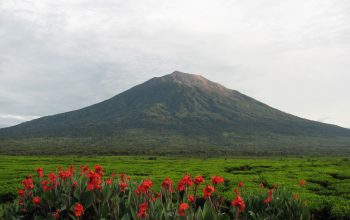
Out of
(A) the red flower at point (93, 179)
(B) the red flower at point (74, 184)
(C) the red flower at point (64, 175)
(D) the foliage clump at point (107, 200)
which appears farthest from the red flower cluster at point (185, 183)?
(C) the red flower at point (64, 175)

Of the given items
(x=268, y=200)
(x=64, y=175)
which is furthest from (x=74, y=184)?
(x=268, y=200)

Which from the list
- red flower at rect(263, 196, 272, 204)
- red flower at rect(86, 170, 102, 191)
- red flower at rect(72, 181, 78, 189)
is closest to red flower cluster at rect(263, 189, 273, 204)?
red flower at rect(263, 196, 272, 204)

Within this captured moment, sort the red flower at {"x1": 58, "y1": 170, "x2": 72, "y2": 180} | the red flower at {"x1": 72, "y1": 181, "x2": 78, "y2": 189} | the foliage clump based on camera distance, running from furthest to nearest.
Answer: the red flower at {"x1": 72, "y1": 181, "x2": 78, "y2": 189}
the red flower at {"x1": 58, "y1": 170, "x2": 72, "y2": 180}
the foliage clump

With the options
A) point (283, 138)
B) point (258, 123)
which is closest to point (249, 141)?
point (283, 138)

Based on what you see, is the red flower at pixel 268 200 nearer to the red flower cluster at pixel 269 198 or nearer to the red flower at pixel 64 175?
the red flower cluster at pixel 269 198

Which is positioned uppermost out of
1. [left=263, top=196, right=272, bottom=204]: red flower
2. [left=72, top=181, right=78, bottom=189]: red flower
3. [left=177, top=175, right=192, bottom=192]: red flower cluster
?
[left=177, top=175, right=192, bottom=192]: red flower cluster

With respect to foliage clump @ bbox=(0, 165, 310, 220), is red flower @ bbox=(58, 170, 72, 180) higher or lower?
higher

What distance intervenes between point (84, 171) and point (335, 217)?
29.5ft

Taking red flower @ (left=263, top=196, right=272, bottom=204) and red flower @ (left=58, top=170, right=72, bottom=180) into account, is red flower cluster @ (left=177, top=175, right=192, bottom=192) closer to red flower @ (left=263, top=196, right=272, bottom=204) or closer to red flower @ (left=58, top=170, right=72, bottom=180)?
red flower @ (left=263, top=196, right=272, bottom=204)

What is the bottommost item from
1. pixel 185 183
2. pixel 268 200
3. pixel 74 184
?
pixel 268 200

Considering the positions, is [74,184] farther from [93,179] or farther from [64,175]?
[93,179]

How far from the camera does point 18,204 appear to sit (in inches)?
350

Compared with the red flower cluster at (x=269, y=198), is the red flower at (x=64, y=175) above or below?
above

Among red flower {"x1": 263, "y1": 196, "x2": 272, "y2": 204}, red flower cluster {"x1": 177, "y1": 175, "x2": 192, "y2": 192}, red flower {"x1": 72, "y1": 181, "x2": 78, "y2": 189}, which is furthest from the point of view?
red flower {"x1": 263, "y1": 196, "x2": 272, "y2": 204}
